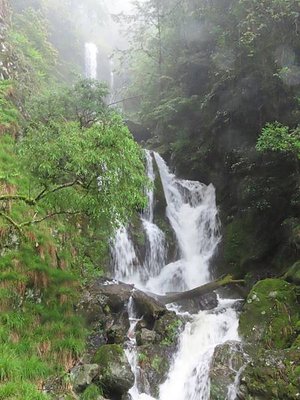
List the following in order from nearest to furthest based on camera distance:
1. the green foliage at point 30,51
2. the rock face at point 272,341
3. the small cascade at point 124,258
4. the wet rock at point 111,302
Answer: the rock face at point 272,341, the wet rock at point 111,302, the small cascade at point 124,258, the green foliage at point 30,51

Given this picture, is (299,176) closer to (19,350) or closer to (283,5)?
(283,5)

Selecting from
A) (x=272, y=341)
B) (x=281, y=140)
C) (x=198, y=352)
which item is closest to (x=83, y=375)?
(x=198, y=352)

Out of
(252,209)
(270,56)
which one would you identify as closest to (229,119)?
(270,56)

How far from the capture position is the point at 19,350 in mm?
7324

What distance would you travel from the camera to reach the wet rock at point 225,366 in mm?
7590

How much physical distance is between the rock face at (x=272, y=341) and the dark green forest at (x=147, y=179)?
0.09 feet

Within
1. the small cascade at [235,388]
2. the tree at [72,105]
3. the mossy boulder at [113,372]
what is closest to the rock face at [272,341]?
the small cascade at [235,388]

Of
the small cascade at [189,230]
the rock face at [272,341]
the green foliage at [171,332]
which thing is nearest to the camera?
the rock face at [272,341]

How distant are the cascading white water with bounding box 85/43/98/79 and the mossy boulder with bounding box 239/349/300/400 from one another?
33848 mm

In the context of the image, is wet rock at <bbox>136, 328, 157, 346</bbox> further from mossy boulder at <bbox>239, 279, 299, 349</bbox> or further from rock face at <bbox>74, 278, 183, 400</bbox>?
mossy boulder at <bbox>239, 279, 299, 349</bbox>

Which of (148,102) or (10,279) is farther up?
(148,102)

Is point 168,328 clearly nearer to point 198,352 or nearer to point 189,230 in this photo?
point 198,352

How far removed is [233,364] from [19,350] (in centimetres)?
434

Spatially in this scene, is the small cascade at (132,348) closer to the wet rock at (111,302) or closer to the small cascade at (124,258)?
the wet rock at (111,302)
